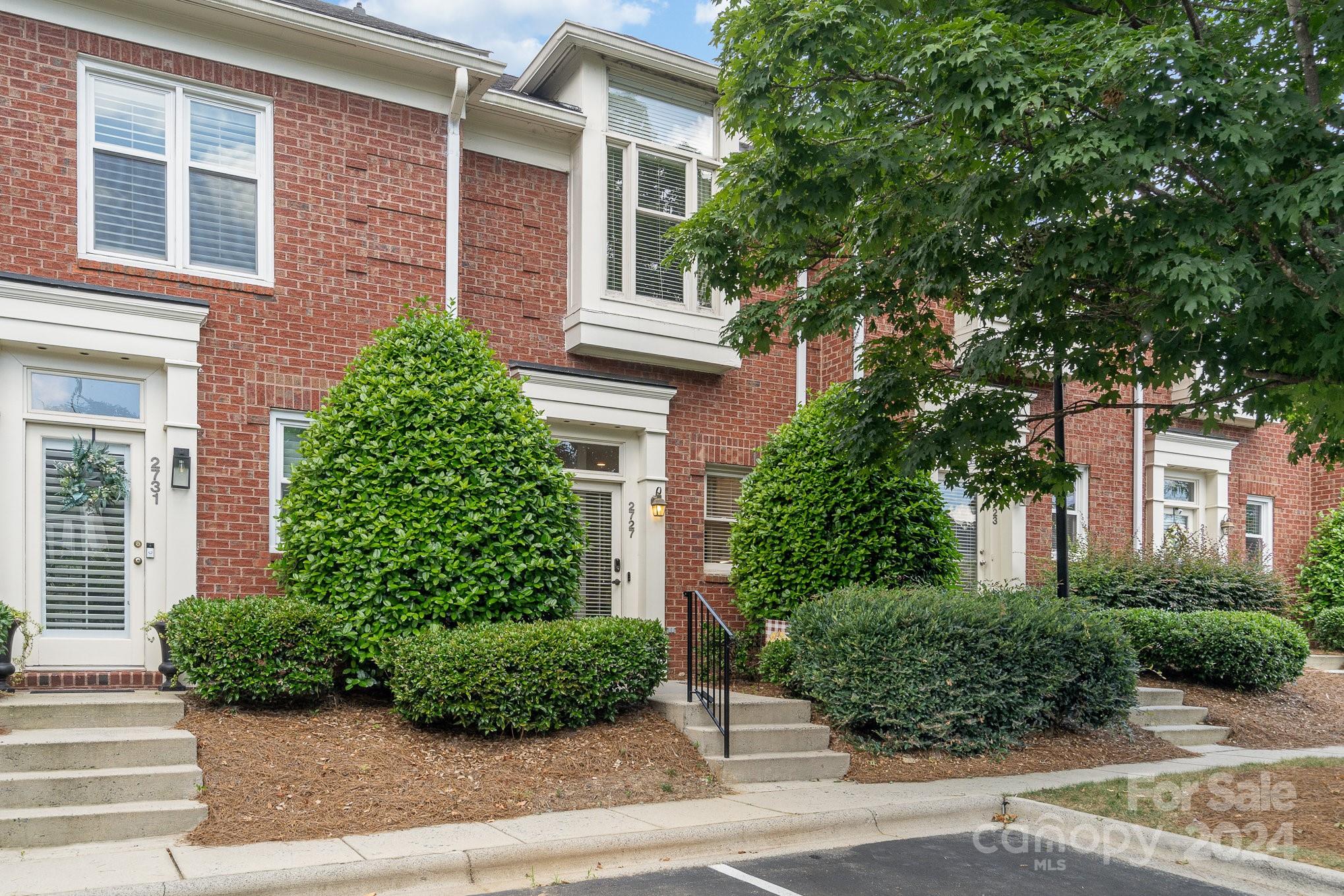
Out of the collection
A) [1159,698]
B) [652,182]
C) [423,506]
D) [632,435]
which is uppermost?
[652,182]

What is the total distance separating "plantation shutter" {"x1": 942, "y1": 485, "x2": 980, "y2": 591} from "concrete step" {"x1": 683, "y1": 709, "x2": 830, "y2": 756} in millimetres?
6025

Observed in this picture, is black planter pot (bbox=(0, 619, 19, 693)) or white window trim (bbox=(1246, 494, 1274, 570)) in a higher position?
white window trim (bbox=(1246, 494, 1274, 570))

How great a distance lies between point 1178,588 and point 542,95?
10.1m

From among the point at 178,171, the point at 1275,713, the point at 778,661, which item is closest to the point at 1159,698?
the point at 1275,713

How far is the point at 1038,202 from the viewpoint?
6961mm

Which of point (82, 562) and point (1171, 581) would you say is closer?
point (82, 562)

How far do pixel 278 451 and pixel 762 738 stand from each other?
504 cm

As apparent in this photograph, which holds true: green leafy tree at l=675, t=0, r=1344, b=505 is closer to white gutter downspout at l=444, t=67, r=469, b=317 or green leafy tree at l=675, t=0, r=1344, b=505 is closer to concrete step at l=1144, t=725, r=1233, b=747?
white gutter downspout at l=444, t=67, r=469, b=317

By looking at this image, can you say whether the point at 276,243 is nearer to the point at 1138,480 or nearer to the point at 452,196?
the point at 452,196

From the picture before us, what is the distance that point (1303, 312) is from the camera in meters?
6.74

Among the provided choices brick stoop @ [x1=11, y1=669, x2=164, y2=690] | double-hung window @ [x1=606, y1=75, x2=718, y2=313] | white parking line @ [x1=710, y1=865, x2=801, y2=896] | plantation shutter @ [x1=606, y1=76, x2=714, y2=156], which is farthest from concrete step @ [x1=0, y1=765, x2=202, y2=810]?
plantation shutter @ [x1=606, y1=76, x2=714, y2=156]

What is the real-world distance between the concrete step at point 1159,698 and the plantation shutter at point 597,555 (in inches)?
226

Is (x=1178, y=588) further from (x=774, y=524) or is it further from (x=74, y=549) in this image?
(x=74, y=549)

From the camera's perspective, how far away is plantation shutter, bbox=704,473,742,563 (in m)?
12.4
